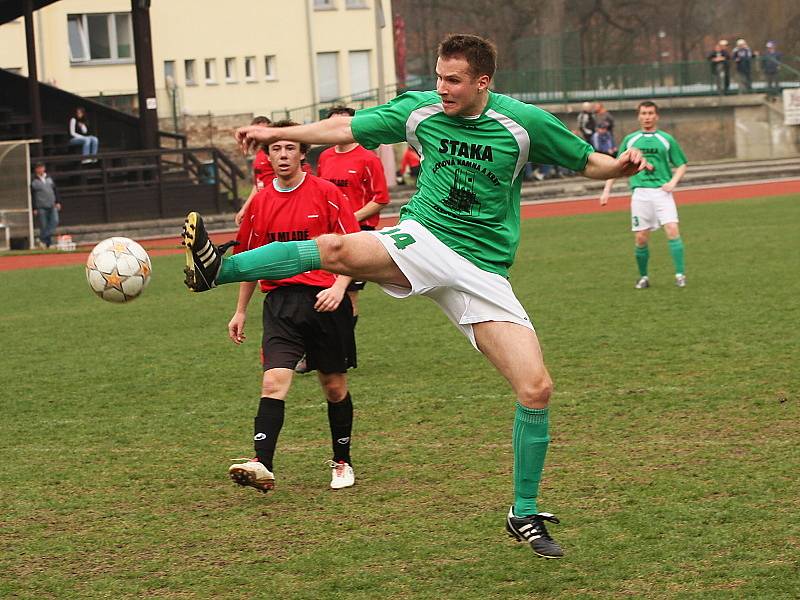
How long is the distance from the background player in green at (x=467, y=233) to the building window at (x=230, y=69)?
43059mm

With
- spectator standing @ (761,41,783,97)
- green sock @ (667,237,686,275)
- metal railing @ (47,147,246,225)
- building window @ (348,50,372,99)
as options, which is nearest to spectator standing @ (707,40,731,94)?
spectator standing @ (761,41,783,97)

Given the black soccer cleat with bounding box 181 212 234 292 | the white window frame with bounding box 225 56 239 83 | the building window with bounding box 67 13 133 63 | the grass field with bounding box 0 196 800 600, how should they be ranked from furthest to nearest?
the white window frame with bounding box 225 56 239 83
the building window with bounding box 67 13 133 63
the grass field with bounding box 0 196 800 600
the black soccer cleat with bounding box 181 212 234 292

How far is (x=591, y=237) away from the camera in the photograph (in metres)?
21.0

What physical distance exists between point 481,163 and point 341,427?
1.86 metres

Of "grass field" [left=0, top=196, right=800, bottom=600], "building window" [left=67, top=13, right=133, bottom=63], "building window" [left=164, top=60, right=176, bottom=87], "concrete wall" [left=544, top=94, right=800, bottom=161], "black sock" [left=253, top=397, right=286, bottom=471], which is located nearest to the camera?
"grass field" [left=0, top=196, right=800, bottom=600]

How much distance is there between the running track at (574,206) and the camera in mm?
22297

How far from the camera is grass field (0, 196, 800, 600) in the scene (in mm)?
5176

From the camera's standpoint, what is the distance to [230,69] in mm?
47938

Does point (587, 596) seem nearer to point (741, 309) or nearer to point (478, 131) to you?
point (478, 131)

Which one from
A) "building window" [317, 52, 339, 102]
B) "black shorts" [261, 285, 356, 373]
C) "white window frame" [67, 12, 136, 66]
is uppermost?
"white window frame" [67, 12, 136, 66]

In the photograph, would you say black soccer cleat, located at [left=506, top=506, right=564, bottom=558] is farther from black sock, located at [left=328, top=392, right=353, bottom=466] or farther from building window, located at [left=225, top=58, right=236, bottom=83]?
building window, located at [left=225, top=58, right=236, bottom=83]

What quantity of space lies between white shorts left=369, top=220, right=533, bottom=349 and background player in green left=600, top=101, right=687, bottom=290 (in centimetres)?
892

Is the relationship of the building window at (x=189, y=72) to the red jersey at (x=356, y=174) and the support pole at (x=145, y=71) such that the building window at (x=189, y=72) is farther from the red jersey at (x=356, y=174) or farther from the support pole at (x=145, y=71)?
the red jersey at (x=356, y=174)

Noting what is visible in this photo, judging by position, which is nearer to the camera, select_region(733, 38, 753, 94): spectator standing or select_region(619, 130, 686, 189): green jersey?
select_region(619, 130, 686, 189): green jersey
